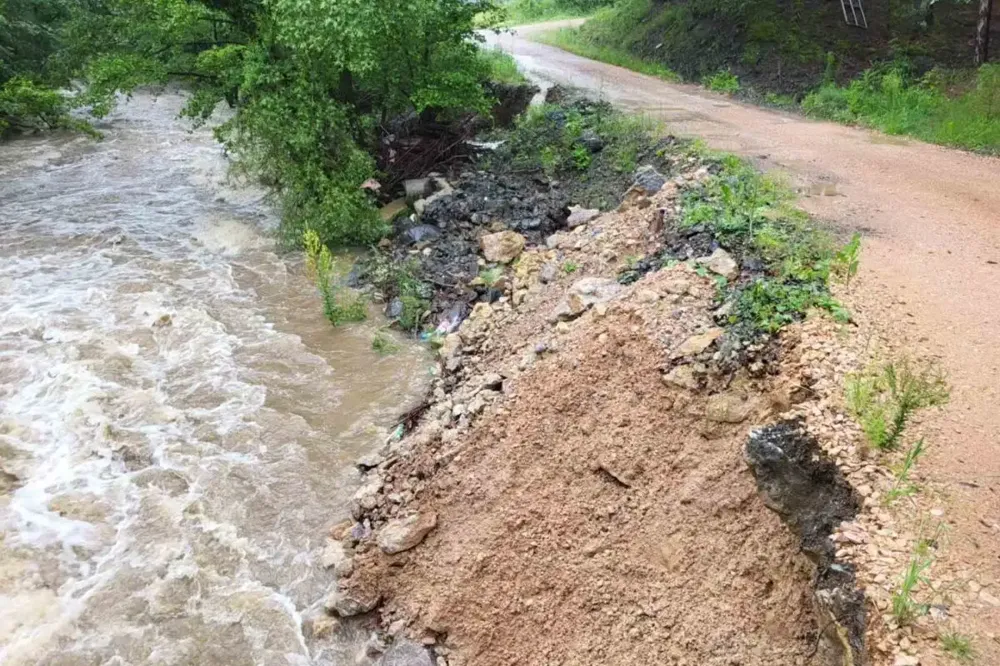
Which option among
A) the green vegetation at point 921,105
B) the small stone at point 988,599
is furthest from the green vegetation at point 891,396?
the green vegetation at point 921,105

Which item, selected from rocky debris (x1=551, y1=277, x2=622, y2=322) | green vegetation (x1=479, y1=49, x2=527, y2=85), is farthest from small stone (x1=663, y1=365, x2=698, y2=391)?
green vegetation (x1=479, y1=49, x2=527, y2=85)

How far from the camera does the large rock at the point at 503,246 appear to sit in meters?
11.0

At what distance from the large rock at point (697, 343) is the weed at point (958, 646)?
305 centimetres

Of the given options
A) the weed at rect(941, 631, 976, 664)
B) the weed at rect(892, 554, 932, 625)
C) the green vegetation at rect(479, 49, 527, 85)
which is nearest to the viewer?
the weed at rect(941, 631, 976, 664)

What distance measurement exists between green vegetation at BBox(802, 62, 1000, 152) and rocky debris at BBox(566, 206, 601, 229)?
644cm

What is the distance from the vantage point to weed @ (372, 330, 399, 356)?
974cm

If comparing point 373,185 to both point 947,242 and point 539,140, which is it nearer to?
point 539,140

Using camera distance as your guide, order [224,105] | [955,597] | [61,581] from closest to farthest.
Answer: [955,597]
[61,581]
[224,105]

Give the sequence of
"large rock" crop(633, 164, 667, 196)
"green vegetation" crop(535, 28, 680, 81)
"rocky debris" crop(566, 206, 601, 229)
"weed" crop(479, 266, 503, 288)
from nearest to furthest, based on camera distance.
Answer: "large rock" crop(633, 164, 667, 196)
"weed" crop(479, 266, 503, 288)
"rocky debris" crop(566, 206, 601, 229)
"green vegetation" crop(535, 28, 680, 81)

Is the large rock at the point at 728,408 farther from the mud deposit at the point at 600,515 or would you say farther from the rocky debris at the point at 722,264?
the rocky debris at the point at 722,264

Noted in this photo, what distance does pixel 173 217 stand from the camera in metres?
14.9

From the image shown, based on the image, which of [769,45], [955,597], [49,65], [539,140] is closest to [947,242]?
[955,597]

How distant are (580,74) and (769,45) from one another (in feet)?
17.0

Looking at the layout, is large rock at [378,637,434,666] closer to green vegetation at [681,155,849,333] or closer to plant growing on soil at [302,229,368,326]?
green vegetation at [681,155,849,333]
